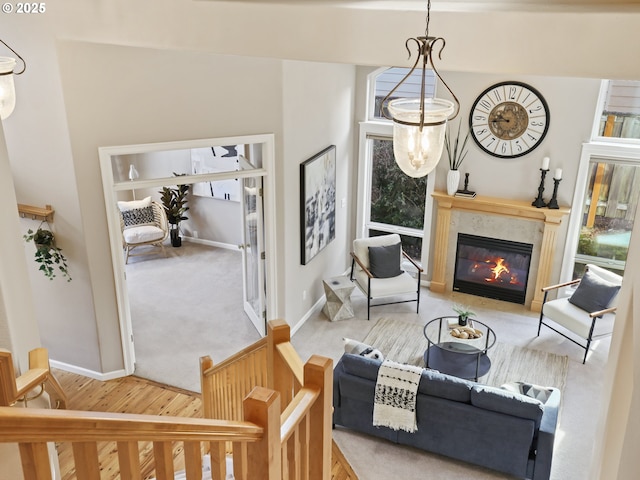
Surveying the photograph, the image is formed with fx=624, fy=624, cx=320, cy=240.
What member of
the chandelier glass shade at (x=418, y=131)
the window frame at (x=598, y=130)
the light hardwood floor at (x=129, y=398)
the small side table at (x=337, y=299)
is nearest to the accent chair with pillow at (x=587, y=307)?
the window frame at (x=598, y=130)

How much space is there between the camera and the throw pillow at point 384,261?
288 inches

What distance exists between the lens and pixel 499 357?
21.3 ft

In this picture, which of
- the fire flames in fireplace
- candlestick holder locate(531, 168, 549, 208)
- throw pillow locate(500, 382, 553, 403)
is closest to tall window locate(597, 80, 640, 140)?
candlestick holder locate(531, 168, 549, 208)

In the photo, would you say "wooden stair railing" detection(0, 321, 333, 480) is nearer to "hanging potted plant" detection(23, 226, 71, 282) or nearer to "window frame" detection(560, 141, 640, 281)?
"hanging potted plant" detection(23, 226, 71, 282)

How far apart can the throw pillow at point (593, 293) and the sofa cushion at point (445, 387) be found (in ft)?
7.75

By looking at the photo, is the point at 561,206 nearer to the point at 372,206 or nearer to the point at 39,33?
the point at 372,206

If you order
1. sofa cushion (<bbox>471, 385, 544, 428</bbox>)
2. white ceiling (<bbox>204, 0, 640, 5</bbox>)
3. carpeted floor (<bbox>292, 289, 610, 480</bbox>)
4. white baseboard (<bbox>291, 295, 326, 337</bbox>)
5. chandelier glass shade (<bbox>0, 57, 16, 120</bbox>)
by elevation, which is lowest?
carpeted floor (<bbox>292, 289, 610, 480</bbox>)

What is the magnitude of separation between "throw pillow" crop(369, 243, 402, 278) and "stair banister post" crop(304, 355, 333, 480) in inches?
189

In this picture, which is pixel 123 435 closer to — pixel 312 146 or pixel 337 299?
pixel 312 146

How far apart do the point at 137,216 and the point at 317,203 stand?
10.5 ft

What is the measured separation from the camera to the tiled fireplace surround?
23.1 ft

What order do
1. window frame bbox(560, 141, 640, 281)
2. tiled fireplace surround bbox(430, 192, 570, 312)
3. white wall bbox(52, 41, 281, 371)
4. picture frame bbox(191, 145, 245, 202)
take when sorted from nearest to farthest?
white wall bbox(52, 41, 281, 371), window frame bbox(560, 141, 640, 281), tiled fireplace surround bbox(430, 192, 570, 312), picture frame bbox(191, 145, 245, 202)

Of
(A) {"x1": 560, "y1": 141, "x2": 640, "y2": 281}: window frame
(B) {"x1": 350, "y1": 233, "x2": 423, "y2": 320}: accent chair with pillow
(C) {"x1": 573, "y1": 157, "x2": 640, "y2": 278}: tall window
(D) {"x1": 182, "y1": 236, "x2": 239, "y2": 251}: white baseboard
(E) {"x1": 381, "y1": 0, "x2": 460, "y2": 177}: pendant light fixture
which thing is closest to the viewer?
(E) {"x1": 381, "y1": 0, "x2": 460, "y2": 177}: pendant light fixture

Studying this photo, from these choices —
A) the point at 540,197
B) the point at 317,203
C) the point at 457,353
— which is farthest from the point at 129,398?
the point at 540,197
